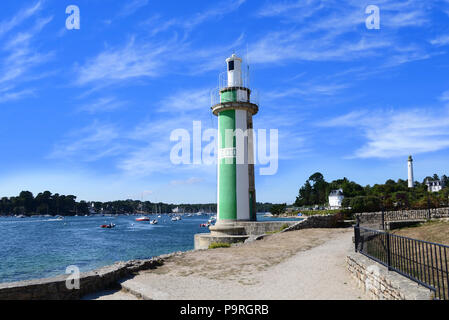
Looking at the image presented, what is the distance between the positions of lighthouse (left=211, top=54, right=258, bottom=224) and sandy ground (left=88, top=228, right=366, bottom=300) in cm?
713

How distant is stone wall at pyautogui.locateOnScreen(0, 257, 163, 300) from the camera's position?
846 cm

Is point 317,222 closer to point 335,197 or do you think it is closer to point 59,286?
point 59,286

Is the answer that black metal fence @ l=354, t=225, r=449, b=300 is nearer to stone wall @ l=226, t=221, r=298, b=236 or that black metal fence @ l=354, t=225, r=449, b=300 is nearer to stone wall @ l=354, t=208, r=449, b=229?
stone wall @ l=226, t=221, r=298, b=236

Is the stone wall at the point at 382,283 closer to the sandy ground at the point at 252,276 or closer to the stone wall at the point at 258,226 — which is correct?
the sandy ground at the point at 252,276

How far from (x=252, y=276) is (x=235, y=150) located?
13747 mm

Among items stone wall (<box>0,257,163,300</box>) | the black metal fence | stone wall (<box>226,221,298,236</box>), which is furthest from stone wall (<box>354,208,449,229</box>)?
Answer: stone wall (<box>0,257,163,300</box>)

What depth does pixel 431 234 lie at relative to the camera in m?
19.8

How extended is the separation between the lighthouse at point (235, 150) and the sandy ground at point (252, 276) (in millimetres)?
7132

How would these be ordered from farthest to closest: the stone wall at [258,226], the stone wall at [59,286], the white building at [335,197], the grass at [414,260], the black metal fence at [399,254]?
the white building at [335,197], the stone wall at [258,226], the stone wall at [59,286], the black metal fence at [399,254], the grass at [414,260]

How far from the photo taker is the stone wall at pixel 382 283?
6512 millimetres

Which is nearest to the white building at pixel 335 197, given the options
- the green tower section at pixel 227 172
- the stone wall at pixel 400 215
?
the stone wall at pixel 400 215
